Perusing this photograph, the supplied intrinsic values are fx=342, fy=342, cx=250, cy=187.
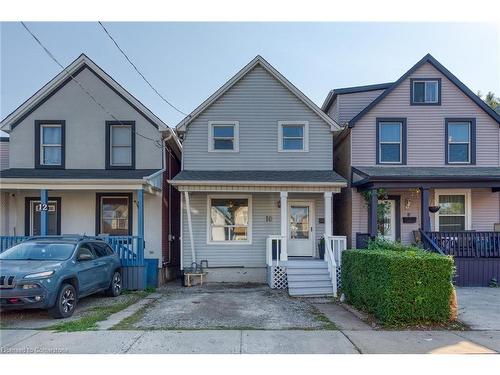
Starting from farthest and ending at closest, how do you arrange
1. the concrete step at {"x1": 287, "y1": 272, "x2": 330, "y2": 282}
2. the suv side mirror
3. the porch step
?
the concrete step at {"x1": 287, "y1": 272, "x2": 330, "y2": 282} → the porch step → the suv side mirror

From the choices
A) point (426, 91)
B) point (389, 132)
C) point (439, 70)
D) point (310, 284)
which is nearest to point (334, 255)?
point (310, 284)

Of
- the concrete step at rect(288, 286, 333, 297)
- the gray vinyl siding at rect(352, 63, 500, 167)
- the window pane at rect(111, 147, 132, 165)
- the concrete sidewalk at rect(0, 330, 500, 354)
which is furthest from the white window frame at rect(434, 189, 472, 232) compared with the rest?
the window pane at rect(111, 147, 132, 165)

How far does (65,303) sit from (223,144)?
720 centimetres

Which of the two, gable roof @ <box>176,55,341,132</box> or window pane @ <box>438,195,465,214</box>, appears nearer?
gable roof @ <box>176,55,341,132</box>

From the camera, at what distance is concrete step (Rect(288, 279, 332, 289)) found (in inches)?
395

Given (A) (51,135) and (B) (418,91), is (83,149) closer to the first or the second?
(A) (51,135)

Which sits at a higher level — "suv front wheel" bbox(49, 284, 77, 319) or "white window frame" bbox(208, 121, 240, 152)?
"white window frame" bbox(208, 121, 240, 152)

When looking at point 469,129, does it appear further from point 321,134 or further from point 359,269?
point 359,269

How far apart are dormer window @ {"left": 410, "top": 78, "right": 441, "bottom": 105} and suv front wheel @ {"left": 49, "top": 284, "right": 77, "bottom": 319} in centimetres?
1237

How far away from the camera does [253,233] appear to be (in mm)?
12227

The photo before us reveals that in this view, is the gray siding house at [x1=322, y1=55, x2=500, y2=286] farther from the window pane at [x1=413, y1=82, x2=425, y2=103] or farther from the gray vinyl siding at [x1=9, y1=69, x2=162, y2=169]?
the gray vinyl siding at [x1=9, y1=69, x2=162, y2=169]

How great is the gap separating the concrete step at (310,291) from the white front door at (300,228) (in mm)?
2361

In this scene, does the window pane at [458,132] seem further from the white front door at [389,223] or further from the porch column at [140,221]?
the porch column at [140,221]

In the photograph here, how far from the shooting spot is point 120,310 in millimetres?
8055
